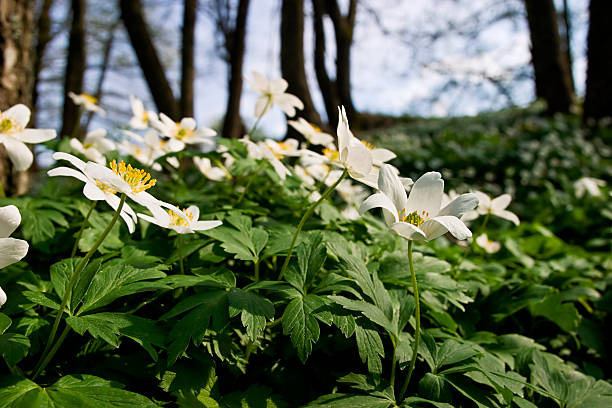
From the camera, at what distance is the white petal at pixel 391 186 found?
1.15m

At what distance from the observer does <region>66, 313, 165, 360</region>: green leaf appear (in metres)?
0.95

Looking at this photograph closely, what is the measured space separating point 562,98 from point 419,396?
10637 millimetres

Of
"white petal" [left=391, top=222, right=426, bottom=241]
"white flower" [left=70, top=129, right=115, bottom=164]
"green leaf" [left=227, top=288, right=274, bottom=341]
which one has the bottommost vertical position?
"green leaf" [left=227, top=288, right=274, bottom=341]

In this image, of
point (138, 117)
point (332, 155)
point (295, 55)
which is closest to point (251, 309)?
point (332, 155)

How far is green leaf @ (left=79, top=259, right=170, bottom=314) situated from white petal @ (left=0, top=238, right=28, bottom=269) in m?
0.20

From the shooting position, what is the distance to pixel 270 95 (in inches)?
77.8

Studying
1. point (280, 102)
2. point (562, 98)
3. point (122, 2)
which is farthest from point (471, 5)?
point (280, 102)

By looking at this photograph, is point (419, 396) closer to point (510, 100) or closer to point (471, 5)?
point (471, 5)

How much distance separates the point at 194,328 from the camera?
39.9 inches

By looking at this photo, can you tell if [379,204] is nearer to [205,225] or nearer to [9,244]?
[205,225]

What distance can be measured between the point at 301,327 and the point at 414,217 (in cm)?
42

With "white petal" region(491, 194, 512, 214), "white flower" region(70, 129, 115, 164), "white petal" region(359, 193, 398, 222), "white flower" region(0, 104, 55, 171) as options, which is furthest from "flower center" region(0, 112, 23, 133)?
"white petal" region(491, 194, 512, 214)

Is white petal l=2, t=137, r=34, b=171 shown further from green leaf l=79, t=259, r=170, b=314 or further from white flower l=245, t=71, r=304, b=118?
white flower l=245, t=71, r=304, b=118

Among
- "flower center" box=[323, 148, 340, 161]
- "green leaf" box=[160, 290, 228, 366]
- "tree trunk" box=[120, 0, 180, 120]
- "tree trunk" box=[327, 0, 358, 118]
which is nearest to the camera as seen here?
"green leaf" box=[160, 290, 228, 366]
